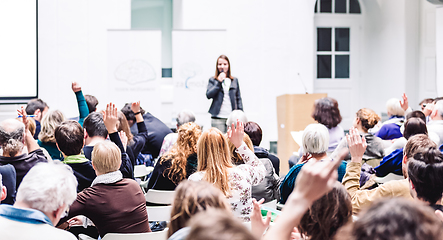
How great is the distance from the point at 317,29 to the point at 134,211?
6.80 meters

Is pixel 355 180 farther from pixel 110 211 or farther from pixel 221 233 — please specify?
pixel 221 233

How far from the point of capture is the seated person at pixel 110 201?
2205mm

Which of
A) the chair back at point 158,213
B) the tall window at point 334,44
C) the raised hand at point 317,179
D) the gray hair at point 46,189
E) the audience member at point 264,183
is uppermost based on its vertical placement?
the tall window at point 334,44

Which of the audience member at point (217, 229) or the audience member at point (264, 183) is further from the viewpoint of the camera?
the audience member at point (264, 183)

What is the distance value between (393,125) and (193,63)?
3.73m

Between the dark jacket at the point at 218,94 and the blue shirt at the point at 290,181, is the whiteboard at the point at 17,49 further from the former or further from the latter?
the blue shirt at the point at 290,181

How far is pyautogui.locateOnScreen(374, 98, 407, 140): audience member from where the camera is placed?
4.24 m

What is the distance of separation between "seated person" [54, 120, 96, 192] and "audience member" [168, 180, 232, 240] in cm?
168

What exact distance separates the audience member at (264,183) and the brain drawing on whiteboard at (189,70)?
422 centimetres

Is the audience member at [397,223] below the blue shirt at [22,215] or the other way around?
the other way around

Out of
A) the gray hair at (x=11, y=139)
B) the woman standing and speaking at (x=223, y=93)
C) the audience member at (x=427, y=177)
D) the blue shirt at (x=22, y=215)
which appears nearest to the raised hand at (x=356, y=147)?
the audience member at (x=427, y=177)

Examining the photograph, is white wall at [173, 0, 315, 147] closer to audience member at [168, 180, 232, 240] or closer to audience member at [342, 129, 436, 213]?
audience member at [342, 129, 436, 213]

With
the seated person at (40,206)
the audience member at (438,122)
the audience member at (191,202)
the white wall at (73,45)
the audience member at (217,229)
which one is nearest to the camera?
the audience member at (217,229)

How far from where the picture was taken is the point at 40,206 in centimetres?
158
